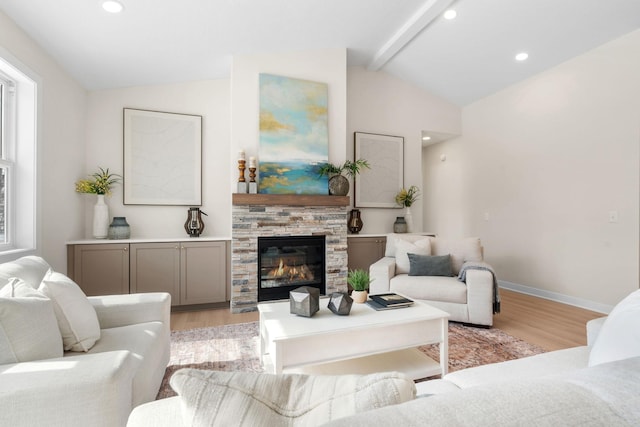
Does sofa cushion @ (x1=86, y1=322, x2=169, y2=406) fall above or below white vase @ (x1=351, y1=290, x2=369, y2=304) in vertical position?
below

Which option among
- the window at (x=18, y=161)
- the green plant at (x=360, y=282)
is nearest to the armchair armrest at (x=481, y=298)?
the green plant at (x=360, y=282)

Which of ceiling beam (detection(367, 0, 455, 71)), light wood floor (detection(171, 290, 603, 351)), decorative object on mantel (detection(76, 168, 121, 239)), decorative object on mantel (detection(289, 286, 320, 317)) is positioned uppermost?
ceiling beam (detection(367, 0, 455, 71))

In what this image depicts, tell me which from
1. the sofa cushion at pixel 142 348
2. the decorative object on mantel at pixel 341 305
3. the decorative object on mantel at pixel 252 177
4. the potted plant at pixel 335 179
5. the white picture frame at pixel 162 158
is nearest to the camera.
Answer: the sofa cushion at pixel 142 348

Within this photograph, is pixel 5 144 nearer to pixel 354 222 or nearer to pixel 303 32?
pixel 303 32

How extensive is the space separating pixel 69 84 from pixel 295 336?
141 inches

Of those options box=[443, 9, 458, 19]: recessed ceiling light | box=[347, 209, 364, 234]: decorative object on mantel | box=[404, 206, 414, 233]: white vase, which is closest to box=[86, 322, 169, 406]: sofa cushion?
box=[347, 209, 364, 234]: decorative object on mantel

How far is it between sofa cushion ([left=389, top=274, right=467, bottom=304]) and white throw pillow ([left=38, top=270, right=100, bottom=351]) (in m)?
2.53

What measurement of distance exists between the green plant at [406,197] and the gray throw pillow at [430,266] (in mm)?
1605

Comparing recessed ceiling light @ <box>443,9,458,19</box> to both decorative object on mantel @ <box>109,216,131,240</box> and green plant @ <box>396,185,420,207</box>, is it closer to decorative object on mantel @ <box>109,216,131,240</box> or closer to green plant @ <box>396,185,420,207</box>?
green plant @ <box>396,185,420,207</box>

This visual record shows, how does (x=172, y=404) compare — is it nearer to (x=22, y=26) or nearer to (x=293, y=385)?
(x=293, y=385)

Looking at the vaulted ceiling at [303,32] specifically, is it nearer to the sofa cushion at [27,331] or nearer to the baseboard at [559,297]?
the sofa cushion at [27,331]

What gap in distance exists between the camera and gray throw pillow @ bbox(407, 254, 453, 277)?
3.25 meters

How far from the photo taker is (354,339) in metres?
1.79

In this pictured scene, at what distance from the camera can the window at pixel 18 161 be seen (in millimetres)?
2480
